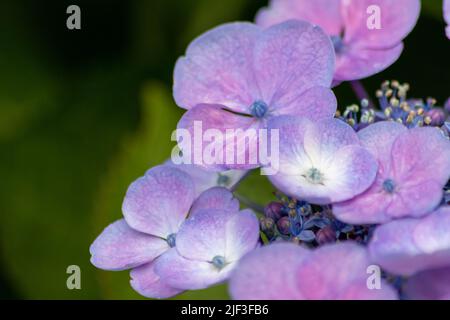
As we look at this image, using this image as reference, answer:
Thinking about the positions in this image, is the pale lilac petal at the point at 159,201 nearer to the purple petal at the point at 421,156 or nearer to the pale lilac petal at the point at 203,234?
the pale lilac petal at the point at 203,234

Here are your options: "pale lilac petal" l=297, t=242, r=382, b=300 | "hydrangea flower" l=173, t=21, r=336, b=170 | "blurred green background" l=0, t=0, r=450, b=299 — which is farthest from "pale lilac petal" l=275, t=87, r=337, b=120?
"blurred green background" l=0, t=0, r=450, b=299

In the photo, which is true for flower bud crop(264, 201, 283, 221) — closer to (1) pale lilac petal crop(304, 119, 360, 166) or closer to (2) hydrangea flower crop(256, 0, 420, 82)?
(1) pale lilac petal crop(304, 119, 360, 166)

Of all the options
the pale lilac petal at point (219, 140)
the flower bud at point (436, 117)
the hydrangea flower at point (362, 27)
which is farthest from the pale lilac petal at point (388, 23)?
the pale lilac petal at point (219, 140)

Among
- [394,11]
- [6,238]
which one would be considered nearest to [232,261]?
[394,11]

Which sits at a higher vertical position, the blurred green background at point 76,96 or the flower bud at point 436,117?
the flower bud at point 436,117

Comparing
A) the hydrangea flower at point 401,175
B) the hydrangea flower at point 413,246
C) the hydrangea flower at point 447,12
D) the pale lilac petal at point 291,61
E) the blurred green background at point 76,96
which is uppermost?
the hydrangea flower at point 447,12

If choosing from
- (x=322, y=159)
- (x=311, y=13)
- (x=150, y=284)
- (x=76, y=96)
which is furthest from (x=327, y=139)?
(x=76, y=96)
